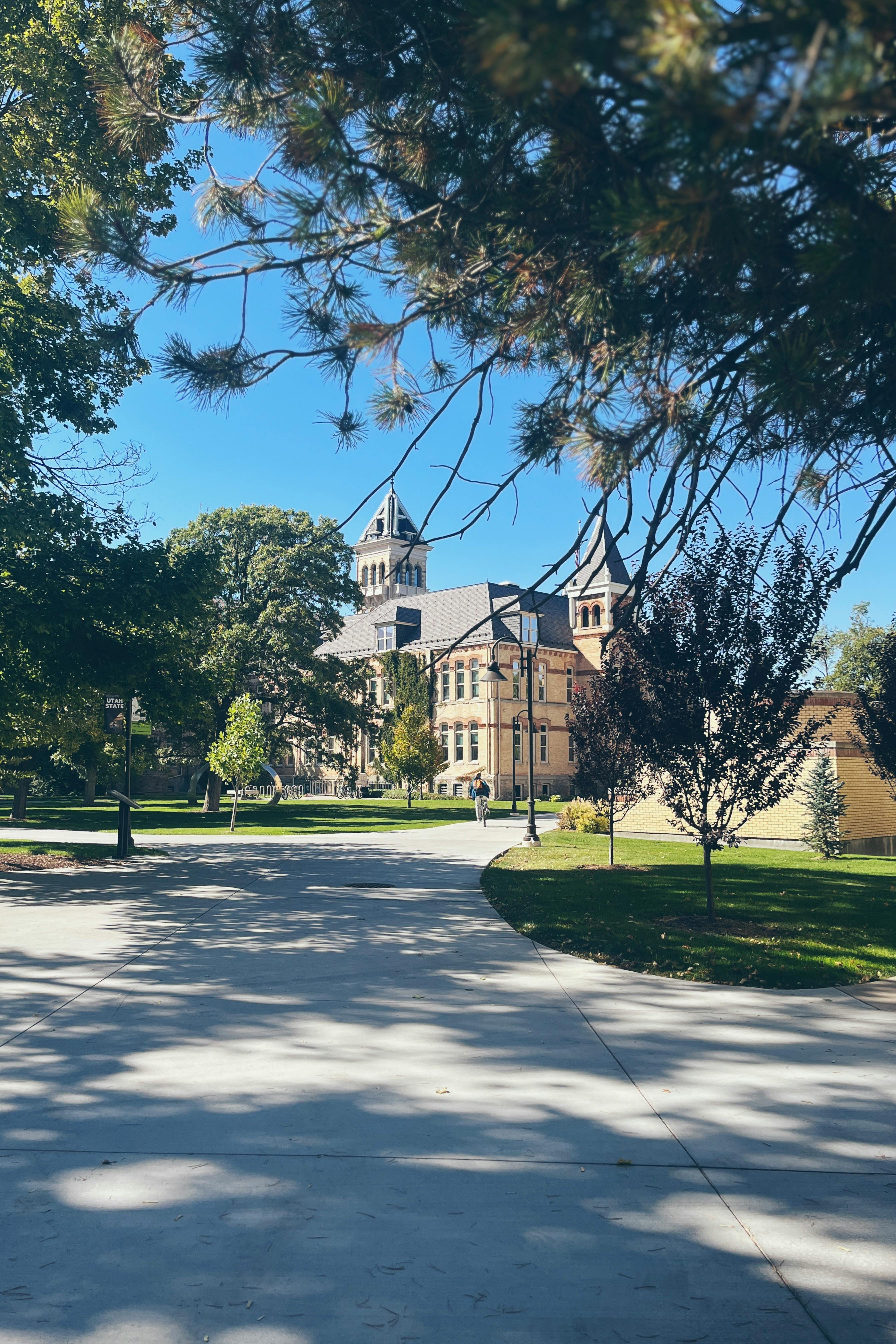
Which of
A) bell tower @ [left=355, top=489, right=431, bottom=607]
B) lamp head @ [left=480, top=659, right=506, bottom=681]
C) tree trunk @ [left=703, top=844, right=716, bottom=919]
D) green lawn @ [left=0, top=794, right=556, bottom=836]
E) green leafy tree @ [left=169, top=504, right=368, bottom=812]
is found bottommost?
green lawn @ [left=0, top=794, right=556, bottom=836]

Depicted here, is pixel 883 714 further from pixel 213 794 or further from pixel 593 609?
pixel 593 609

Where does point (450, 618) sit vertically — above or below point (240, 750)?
above

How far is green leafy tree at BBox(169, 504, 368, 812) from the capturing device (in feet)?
132

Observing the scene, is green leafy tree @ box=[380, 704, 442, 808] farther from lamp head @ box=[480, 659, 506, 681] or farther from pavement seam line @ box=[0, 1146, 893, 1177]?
pavement seam line @ box=[0, 1146, 893, 1177]

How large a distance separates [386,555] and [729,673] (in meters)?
95.4

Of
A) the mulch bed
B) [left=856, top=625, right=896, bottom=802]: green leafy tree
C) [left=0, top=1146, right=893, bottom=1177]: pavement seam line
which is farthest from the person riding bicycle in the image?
[left=0, top=1146, right=893, bottom=1177]: pavement seam line

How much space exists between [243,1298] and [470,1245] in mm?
Answer: 876

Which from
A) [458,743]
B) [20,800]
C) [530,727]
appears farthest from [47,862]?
[458,743]

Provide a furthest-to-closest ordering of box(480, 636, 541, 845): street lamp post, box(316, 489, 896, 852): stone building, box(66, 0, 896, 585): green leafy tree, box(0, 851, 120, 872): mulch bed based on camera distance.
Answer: box(316, 489, 896, 852): stone building, box(480, 636, 541, 845): street lamp post, box(0, 851, 120, 872): mulch bed, box(66, 0, 896, 585): green leafy tree

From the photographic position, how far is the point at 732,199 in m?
3.24

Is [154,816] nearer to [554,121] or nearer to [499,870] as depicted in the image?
[499,870]

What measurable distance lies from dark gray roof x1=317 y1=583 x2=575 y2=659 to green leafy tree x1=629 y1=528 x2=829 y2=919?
4811 cm

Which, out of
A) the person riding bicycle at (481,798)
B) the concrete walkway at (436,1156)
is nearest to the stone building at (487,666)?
the person riding bicycle at (481,798)

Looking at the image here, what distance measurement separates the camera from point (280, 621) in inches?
1586
